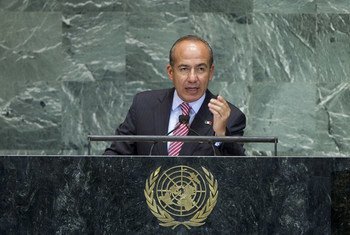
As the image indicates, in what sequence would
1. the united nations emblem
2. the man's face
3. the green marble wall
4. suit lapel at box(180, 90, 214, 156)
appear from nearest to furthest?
the united nations emblem → suit lapel at box(180, 90, 214, 156) → the man's face → the green marble wall

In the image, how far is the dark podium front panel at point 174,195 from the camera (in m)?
5.28

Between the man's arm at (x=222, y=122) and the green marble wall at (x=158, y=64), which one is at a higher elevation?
the green marble wall at (x=158, y=64)

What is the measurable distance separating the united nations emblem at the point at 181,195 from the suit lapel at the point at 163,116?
0.88m

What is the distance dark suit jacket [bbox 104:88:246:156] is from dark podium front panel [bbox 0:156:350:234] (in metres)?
0.76

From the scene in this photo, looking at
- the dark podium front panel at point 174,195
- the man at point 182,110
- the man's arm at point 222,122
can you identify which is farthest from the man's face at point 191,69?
the dark podium front panel at point 174,195

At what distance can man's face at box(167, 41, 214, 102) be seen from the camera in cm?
633

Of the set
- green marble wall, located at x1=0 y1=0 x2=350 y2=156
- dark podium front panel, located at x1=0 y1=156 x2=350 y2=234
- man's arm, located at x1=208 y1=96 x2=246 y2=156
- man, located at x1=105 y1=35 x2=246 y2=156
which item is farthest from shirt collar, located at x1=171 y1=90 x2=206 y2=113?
green marble wall, located at x1=0 y1=0 x2=350 y2=156

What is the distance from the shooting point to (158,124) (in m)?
6.36

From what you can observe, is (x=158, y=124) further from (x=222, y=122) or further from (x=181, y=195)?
(x=181, y=195)

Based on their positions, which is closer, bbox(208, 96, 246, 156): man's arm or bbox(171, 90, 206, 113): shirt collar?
bbox(208, 96, 246, 156): man's arm

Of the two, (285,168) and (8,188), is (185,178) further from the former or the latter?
(8,188)

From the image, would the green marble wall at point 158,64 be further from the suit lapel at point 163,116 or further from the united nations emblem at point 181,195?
the united nations emblem at point 181,195

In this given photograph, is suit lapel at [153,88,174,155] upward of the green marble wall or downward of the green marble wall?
downward

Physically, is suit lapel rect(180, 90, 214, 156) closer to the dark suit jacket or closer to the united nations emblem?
the dark suit jacket
